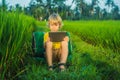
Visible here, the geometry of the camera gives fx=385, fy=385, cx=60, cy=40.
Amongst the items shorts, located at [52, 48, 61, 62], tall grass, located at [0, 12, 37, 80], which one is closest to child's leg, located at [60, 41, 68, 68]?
shorts, located at [52, 48, 61, 62]

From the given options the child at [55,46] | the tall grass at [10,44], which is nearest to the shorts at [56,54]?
the child at [55,46]

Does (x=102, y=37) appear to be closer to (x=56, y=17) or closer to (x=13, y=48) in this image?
(x=56, y=17)

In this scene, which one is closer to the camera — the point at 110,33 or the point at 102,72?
the point at 102,72

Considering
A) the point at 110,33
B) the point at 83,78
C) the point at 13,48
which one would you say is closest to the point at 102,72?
the point at 83,78

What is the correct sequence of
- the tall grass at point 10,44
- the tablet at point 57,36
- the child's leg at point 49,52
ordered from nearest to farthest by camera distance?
the tall grass at point 10,44, the child's leg at point 49,52, the tablet at point 57,36

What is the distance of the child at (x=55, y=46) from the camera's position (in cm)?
528

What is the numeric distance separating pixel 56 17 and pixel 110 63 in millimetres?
1398

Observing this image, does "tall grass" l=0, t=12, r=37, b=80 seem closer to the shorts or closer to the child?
the child

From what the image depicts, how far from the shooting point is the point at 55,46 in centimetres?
543

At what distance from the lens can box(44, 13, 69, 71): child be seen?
5.28 metres

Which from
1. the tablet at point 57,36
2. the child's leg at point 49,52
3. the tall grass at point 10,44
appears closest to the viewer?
the tall grass at point 10,44

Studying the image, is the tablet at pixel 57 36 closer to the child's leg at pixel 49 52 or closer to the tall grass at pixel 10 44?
the child's leg at pixel 49 52

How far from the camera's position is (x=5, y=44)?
14.4 feet

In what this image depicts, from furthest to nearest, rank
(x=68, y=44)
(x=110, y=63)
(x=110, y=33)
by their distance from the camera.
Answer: (x=110, y=33) → (x=110, y=63) → (x=68, y=44)
